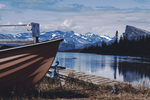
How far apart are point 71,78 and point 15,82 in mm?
3532

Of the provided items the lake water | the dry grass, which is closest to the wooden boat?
the dry grass

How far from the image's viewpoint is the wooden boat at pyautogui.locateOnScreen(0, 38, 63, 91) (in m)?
5.42

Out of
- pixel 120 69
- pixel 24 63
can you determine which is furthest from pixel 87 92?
pixel 120 69

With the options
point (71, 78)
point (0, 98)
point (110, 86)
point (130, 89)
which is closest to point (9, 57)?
point (0, 98)

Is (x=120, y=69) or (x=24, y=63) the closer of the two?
(x=24, y=63)

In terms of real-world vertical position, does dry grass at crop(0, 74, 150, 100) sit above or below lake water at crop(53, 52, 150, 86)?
above

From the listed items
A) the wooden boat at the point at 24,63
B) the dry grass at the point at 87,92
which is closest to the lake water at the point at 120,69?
the wooden boat at the point at 24,63

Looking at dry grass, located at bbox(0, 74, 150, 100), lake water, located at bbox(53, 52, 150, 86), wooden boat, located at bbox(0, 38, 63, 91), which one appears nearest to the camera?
wooden boat, located at bbox(0, 38, 63, 91)

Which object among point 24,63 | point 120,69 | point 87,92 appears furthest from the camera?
point 120,69

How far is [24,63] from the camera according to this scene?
568 centimetres

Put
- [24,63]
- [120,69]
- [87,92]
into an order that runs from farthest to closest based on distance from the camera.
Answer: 1. [120,69]
2. [87,92]
3. [24,63]

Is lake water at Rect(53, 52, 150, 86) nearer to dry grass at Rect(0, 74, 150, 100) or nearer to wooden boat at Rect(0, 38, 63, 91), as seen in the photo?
wooden boat at Rect(0, 38, 63, 91)

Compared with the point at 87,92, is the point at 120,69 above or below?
below

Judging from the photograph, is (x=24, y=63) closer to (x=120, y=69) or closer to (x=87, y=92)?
(x=87, y=92)
